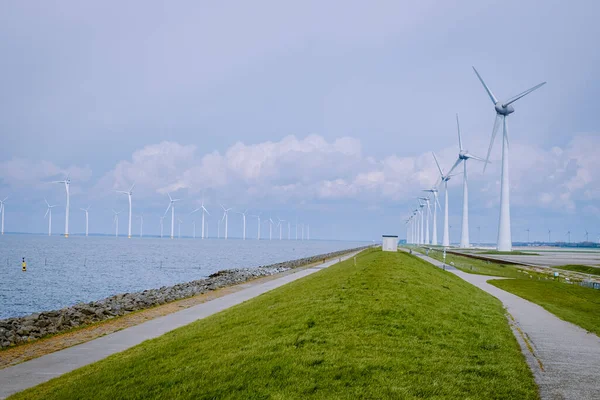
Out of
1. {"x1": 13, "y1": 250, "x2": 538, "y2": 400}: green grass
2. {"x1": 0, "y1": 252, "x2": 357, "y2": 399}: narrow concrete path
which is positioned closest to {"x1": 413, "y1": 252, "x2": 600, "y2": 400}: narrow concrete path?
{"x1": 13, "y1": 250, "x2": 538, "y2": 400}: green grass

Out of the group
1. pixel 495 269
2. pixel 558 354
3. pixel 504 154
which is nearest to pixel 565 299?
pixel 558 354

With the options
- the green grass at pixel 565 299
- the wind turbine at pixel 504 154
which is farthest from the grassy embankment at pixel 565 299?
the wind turbine at pixel 504 154

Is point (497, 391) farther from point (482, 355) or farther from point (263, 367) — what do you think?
point (263, 367)

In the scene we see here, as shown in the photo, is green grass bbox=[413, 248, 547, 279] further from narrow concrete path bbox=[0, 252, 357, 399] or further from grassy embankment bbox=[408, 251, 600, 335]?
narrow concrete path bbox=[0, 252, 357, 399]

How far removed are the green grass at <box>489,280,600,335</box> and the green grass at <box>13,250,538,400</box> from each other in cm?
551

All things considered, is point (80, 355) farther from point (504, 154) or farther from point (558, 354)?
point (504, 154)

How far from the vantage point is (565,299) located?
27.0 m

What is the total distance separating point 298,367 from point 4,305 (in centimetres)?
3114

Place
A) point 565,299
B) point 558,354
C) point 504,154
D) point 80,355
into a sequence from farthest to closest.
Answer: point 504,154 → point 565,299 → point 80,355 → point 558,354

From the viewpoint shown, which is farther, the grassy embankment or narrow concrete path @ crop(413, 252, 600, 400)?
the grassy embankment

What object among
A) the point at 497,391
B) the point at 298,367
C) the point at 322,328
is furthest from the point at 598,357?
the point at 298,367

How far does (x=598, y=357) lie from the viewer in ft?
39.3

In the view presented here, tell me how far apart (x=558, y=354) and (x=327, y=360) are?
20.3 ft

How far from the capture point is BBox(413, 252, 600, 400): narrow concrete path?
30.4ft
